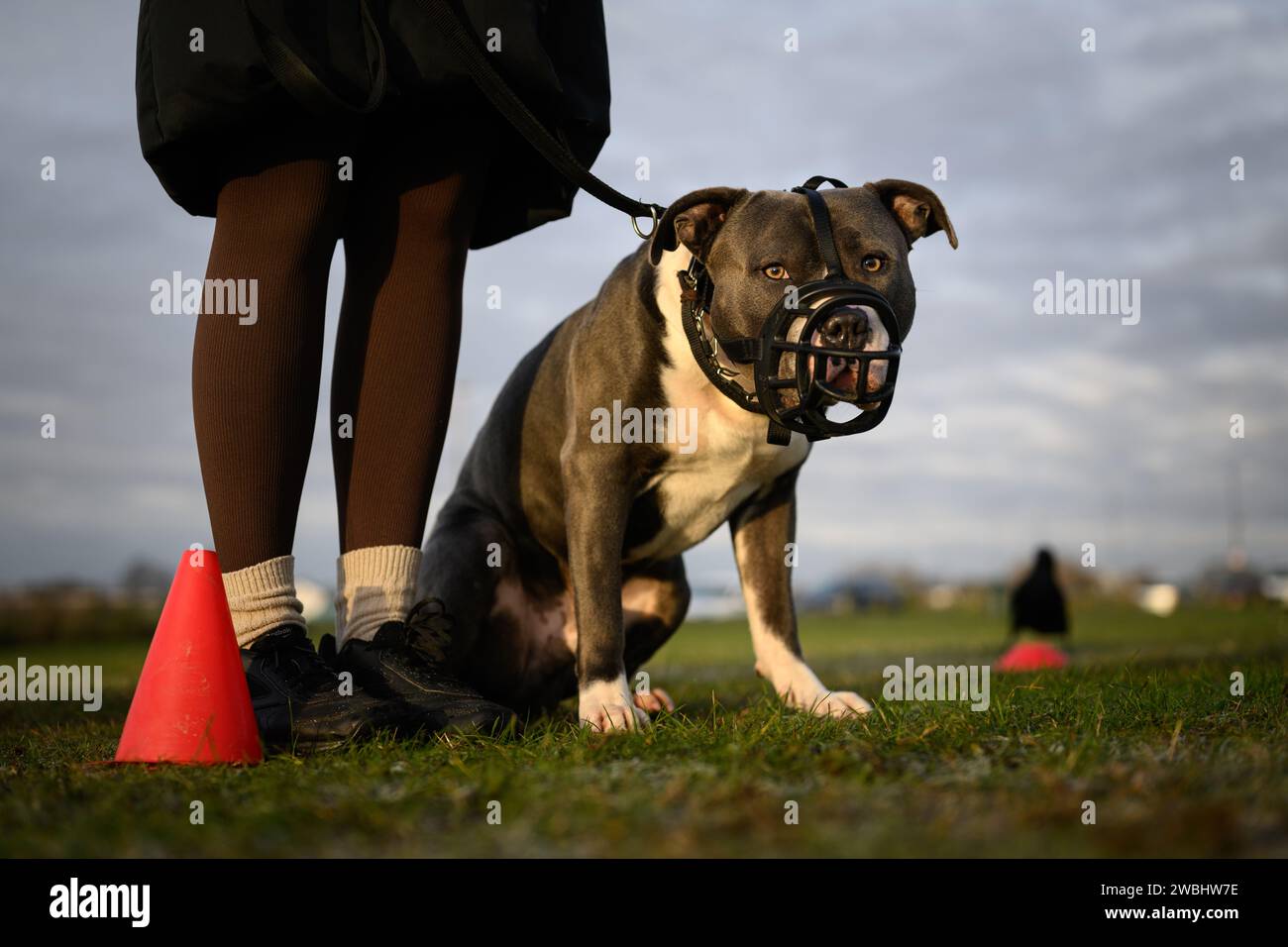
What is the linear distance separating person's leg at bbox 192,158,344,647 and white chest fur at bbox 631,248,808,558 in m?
0.96

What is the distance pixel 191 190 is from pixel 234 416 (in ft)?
2.30

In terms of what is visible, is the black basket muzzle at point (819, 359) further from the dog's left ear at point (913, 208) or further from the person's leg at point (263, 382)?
the person's leg at point (263, 382)

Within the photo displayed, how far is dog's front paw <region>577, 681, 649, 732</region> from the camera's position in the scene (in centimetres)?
261

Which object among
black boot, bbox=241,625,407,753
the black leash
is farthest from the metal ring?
black boot, bbox=241,625,407,753

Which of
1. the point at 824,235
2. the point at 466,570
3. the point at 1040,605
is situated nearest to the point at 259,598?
the point at 466,570

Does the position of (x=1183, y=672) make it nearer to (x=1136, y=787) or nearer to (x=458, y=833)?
(x=1136, y=787)

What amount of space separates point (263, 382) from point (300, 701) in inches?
30.2

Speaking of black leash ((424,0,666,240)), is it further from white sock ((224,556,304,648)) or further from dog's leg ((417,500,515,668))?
white sock ((224,556,304,648))

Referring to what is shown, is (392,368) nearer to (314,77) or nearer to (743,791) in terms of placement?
(314,77)

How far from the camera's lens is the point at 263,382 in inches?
97.8

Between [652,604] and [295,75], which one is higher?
[295,75]

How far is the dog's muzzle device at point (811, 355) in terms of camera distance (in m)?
2.42

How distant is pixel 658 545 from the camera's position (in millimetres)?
3318

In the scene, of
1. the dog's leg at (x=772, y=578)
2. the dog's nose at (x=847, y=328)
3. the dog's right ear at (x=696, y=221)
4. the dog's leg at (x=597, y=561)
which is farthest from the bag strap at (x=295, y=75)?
the dog's leg at (x=772, y=578)
